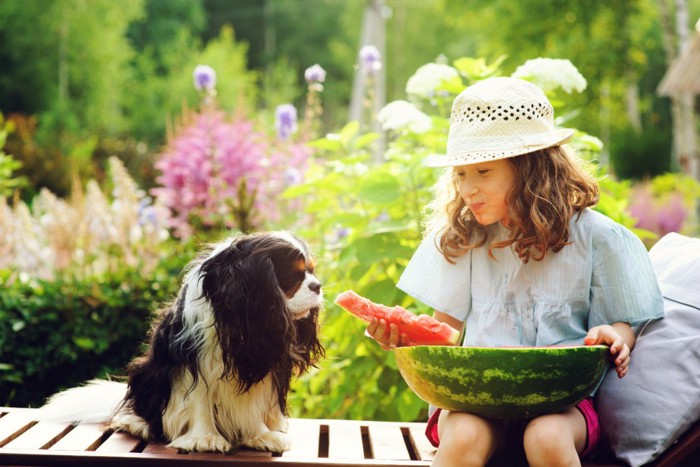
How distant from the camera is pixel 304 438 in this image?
122 inches

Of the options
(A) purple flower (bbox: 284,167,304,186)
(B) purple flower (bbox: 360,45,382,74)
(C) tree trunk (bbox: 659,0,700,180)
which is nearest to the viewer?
(B) purple flower (bbox: 360,45,382,74)

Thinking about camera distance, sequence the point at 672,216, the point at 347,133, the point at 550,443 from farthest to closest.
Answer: the point at 672,216, the point at 347,133, the point at 550,443

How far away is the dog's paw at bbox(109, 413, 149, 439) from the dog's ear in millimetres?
426

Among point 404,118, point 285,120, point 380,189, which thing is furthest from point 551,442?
point 285,120

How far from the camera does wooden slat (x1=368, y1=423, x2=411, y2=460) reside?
292 cm

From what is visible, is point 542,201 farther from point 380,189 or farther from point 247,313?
point 380,189

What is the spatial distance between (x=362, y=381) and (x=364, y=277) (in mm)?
526

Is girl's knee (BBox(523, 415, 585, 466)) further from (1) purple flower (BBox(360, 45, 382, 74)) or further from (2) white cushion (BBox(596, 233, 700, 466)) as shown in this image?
(1) purple flower (BBox(360, 45, 382, 74))

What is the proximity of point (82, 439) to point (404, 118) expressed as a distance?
6.53ft

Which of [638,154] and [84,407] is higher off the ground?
[638,154]

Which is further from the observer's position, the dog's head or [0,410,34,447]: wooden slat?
[0,410,34,447]: wooden slat

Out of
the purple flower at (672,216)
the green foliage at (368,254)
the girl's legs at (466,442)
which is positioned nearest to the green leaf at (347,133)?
the green foliage at (368,254)

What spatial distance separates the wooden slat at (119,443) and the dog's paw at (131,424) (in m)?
0.02

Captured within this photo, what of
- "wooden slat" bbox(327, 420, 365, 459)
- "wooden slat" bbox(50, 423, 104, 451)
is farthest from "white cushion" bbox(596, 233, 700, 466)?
"wooden slat" bbox(50, 423, 104, 451)
